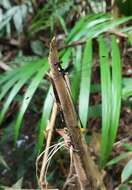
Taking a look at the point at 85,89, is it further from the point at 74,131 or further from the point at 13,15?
the point at 13,15

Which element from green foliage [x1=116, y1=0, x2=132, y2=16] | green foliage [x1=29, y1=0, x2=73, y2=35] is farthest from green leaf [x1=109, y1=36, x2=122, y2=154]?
green foliage [x1=29, y1=0, x2=73, y2=35]

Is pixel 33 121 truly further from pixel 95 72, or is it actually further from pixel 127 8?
pixel 127 8

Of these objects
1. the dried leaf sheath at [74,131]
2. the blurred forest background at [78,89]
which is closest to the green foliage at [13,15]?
the blurred forest background at [78,89]

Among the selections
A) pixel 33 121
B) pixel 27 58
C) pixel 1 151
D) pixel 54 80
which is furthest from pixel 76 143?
pixel 27 58

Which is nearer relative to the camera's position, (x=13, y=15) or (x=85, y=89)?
(x=85, y=89)

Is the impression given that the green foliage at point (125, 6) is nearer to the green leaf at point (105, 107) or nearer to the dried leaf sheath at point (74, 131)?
the green leaf at point (105, 107)

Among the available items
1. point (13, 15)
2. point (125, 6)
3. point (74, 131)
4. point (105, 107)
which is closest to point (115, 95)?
point (105, 107)
